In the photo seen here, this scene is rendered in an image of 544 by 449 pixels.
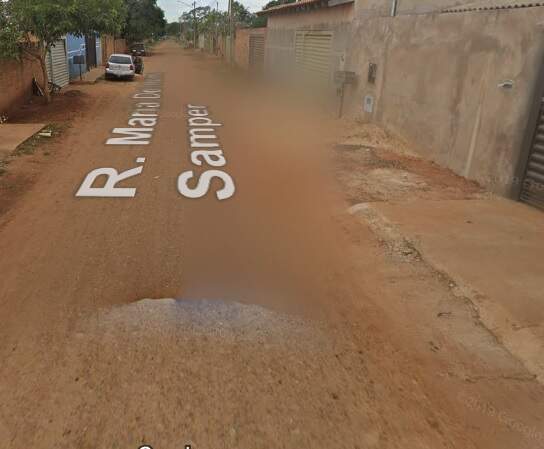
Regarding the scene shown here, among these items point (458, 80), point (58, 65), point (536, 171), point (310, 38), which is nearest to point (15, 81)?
point (58, 65)

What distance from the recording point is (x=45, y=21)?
12.9m

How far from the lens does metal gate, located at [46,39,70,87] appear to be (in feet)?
57.6

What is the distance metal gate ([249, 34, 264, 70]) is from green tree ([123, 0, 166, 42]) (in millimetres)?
20268

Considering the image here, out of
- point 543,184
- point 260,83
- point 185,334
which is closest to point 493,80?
point 543,184

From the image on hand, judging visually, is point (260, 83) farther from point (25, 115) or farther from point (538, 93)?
point (538, 93)

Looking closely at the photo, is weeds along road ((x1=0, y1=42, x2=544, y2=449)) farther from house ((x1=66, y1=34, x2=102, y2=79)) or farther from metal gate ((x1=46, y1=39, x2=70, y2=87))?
house ((x1=66, y1=34, x2=102, y2=79))

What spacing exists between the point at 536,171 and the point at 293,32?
14368 millimetres

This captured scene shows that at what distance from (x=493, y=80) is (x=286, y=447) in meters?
6.54

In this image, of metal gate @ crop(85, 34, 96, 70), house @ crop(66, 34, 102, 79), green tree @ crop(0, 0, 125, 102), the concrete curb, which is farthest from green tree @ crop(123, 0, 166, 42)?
the concrete curb

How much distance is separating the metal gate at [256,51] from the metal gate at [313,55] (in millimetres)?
8034

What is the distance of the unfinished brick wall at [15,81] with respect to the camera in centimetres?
1261

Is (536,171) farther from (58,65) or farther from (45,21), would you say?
(58,65)

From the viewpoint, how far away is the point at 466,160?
7.90 meters

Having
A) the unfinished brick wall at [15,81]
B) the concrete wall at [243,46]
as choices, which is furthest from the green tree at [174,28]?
the unfinished brick wall at [15,81]
